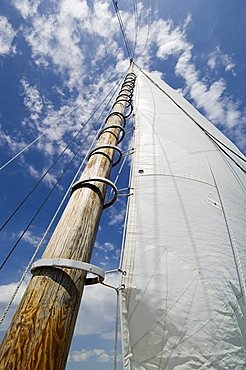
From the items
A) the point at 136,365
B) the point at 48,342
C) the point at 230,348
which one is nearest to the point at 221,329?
the point at 230,348

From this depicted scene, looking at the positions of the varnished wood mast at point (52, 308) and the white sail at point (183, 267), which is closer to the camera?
the varnished wood mast at point (52, 308)

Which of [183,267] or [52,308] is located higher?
[183,267]

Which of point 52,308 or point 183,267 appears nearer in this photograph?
point 52,308

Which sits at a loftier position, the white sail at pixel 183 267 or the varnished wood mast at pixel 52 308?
the white sail at pixel 183 267

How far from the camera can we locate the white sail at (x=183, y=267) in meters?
1.82

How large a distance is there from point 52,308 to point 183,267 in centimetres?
160

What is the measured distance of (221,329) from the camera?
75.0 inches

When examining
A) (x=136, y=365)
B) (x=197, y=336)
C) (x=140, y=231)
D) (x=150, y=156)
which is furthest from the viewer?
(x=150, y=156)

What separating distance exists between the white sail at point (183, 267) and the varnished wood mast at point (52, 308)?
3.22ft

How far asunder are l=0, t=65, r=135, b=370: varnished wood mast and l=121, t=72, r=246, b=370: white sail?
98 cm

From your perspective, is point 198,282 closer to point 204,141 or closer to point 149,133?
point 149,133

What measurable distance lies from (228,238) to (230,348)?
1.13 metres

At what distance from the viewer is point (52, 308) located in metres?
0.98

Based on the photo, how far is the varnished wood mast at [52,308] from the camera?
853 mm
